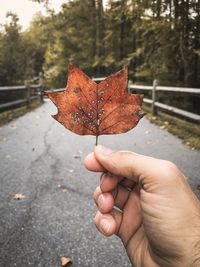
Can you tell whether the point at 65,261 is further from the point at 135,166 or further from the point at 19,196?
the point at 135,166

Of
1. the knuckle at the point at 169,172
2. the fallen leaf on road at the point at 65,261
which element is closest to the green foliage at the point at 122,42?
the knuckle at the point at 169,172

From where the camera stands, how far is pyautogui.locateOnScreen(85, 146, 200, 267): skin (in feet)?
4.23

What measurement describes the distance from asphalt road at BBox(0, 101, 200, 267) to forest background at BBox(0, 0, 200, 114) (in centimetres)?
150

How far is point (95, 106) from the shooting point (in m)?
1.10

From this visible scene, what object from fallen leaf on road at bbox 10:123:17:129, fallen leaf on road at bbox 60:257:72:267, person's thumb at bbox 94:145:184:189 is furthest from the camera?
fallen leaf on road at bbox 10:123:17:129

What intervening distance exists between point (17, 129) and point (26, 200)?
4.09 metres

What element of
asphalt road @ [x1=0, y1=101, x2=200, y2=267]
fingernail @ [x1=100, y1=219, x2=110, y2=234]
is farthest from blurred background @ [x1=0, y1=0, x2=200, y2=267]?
fingernail @ [x1=100, y1=219, x2=110, y2=234]

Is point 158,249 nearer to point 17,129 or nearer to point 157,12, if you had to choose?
point 17,129

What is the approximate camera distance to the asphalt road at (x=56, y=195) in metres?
2.53

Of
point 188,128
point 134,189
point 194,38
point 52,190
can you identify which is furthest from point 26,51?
point 134,189

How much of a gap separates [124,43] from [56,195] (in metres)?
17.4

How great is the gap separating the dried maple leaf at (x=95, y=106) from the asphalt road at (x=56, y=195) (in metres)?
1.66

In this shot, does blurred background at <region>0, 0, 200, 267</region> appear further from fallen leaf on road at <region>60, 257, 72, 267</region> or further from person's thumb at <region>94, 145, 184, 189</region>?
person's thumb at <region>94, 145, 184, 189</region>

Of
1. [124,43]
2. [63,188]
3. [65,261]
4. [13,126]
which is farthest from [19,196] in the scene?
[124,43]
